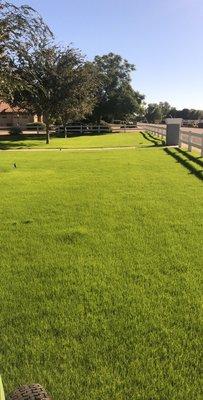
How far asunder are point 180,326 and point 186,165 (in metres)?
12.0

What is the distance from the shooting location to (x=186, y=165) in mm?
15773

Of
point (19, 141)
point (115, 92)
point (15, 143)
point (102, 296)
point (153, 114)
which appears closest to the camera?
point (102, 296)

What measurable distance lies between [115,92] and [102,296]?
65.9m

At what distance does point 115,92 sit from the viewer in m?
68.8

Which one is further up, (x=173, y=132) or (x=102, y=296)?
(x=173, y=132)

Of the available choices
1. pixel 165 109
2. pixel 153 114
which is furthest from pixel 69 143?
pixel 165 109

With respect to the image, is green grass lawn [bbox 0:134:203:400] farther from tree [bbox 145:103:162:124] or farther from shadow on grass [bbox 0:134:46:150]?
tree [bbox 145:103:162:124]

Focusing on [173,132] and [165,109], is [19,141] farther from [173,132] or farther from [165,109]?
[165,109]

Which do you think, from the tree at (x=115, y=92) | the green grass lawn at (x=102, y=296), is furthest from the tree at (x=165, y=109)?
the green grass lawn at (x=102, y=296)

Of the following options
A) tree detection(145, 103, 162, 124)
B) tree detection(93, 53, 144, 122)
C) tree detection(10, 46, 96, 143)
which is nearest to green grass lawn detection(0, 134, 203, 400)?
tree detection(10, 46, 96, 143)

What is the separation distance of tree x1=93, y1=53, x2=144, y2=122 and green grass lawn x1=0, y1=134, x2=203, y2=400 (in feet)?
187

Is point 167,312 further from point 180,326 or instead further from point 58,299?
point 58,299

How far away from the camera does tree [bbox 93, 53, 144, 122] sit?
219ft

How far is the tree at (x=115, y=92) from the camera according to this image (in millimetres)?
66688
